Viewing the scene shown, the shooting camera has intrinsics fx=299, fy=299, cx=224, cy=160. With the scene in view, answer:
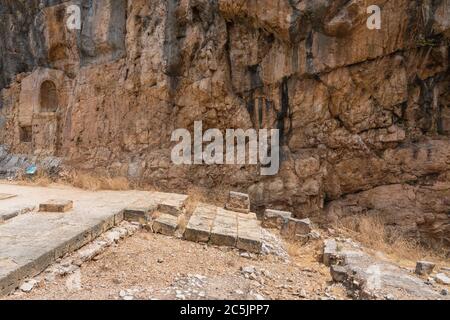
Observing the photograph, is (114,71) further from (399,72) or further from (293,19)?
(399,72)

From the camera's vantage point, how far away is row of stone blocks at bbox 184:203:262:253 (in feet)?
14.7

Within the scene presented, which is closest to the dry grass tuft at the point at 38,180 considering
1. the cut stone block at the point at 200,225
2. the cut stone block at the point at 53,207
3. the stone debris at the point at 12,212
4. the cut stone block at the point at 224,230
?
the stone debris at the point at 12,212

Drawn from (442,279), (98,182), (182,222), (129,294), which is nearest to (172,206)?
(182,222)

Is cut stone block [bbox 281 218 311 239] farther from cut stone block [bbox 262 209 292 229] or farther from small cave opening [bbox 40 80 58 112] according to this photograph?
small cave opening [bbox 40 80 58 112]

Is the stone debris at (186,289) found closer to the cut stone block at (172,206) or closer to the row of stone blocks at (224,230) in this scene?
the row of stone blocks at (224,230)

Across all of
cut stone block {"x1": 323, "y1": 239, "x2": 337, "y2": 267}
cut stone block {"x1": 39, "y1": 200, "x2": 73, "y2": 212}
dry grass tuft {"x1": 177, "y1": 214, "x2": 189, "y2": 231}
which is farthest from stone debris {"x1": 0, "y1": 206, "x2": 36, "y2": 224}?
cut stone block {"x1": 323, "y1": 239, "x2": 337, "y2": 267}

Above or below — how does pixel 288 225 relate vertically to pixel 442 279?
above

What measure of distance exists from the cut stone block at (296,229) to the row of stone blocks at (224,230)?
2.25ft

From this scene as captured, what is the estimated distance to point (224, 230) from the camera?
4844 mm

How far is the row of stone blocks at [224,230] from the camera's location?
449 centimetres

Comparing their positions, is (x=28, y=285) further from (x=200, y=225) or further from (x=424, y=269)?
(x=424, y=269)
